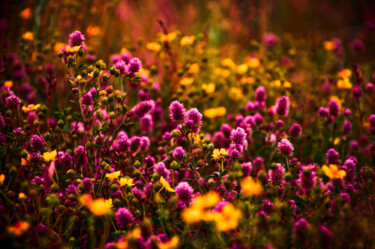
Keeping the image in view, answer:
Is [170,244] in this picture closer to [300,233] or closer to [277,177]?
[300,233]

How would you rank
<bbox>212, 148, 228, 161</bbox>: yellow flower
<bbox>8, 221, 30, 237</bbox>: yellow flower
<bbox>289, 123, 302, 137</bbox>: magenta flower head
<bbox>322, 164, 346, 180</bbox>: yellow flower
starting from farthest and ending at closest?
<bbox>289, 123, 302, 137</bbox>: magenta flower head, <bbox>212, 148, 228, 161</bbox>: yellow flower, <bbox>322, 164, 346, 180</bbox>: yellow flower, <bbox>8, 221, 30, 237</bbox>: yellow flower

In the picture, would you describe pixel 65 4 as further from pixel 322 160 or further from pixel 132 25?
pixel 322 160

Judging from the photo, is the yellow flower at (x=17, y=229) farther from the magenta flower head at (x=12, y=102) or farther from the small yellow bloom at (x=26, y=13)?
the small yellow bloom at (x=26, y=13)

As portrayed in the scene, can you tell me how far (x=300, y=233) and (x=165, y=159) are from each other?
0.71 metres

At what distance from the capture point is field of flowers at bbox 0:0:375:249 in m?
1.16

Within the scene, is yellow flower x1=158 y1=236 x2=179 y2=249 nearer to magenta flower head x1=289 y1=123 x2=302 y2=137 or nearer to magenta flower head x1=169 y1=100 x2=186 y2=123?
magenta flower head x1=169 y1=100 x2=186 y2=123

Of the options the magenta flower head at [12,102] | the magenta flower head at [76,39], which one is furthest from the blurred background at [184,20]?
the magenta flower head at [12,102]

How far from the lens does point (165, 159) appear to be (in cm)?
154

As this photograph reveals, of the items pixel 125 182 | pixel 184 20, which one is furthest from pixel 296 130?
pixel 184 20

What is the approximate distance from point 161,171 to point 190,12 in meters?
2.70

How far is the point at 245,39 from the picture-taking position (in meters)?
4.01

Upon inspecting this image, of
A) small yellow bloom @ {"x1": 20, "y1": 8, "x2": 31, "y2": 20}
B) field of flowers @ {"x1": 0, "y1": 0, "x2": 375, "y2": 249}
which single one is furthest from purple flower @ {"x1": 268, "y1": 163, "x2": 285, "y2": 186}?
small yellow bloom @ {"x1": 20, "y1": 8, "x2": 31, "y2": 20}

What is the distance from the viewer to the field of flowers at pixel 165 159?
116cm

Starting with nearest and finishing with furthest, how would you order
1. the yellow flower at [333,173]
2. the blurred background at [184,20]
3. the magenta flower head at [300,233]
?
the magenta flower head at [300,233] → the yellow flower at [333,173] → the blurred background at [184,20]
